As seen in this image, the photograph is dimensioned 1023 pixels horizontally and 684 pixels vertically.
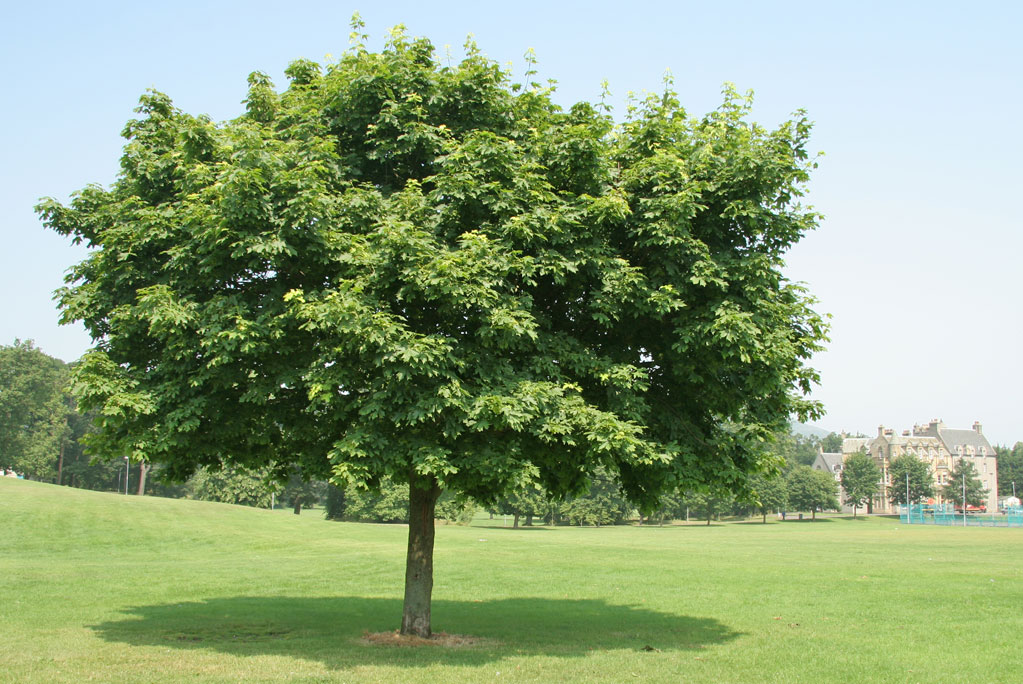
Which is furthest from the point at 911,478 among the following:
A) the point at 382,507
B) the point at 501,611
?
the point at 501,611

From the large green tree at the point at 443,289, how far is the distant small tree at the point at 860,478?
126 metres

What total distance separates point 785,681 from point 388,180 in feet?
39.3

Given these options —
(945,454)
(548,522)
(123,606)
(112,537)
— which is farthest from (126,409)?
(945,454)

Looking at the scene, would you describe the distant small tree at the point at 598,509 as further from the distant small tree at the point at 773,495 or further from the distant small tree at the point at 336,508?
the distant small tree at the point at 336,508

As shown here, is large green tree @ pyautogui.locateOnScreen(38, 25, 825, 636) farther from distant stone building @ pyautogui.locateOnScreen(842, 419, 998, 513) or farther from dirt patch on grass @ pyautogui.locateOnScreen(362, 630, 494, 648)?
distant stone building @ pyautogui.locateOnScreen(842, 419, 998, 513)

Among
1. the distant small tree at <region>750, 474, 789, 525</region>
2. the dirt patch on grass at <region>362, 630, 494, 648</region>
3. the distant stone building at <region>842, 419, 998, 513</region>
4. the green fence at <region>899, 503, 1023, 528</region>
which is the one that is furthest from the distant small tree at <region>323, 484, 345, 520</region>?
the distant stone building at <region>842, 419, 998, 513</region>

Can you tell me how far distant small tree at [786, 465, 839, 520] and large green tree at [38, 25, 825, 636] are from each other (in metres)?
116

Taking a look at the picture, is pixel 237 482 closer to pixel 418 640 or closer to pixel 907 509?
pixel 418 640

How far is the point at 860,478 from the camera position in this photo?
13025cm

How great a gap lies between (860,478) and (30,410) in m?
123

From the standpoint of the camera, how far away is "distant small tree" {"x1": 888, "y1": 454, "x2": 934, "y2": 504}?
136750 millimetres

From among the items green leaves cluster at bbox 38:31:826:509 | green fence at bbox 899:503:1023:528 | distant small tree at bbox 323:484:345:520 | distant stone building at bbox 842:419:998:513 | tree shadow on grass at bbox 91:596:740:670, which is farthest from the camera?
distant stone building at bbox 842:419:998:513

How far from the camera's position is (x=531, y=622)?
67.4 ft

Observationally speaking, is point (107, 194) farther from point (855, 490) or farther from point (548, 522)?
point (855, 490)
